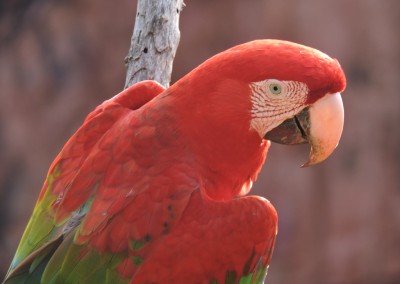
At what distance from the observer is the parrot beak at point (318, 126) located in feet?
4.93

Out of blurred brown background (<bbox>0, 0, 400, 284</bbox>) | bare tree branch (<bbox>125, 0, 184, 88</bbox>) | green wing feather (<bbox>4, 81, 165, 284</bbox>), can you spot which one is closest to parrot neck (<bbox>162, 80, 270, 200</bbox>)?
green wing feather (<bbox>4, 81, 165, 284</bbox>)

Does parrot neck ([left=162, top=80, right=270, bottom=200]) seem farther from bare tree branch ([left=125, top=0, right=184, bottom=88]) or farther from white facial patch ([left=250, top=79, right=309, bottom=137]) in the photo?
bare tree branch ([left=125, top=0, right=184, bottom=88])

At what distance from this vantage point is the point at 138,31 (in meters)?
1.91

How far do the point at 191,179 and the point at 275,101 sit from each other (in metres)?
0.24

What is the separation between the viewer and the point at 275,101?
150 cm

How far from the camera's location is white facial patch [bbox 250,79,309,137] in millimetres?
1479

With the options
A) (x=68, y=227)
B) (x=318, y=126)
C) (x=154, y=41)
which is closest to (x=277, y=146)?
(x=154, y=41)

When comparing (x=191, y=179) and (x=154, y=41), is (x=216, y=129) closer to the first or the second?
(x=191, y=179)

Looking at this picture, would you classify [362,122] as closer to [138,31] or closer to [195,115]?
[138,31]

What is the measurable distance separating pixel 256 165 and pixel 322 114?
0.69 feet

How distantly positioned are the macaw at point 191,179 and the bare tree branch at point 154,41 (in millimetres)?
287

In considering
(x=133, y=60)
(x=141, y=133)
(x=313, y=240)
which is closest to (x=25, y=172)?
(x=313, y=240)

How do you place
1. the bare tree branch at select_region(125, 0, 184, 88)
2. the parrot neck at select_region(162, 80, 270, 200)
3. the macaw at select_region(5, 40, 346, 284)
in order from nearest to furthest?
1. the macaw at select_region(5, 40, 346, 284)
2. the parrot neck at select_region(162, 80, 270, 200)
3. the bare tree branch at select_region(125, 0, 184, 88)

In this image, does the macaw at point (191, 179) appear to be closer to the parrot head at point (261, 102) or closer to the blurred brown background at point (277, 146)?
the parrot head at point (261, 102)
